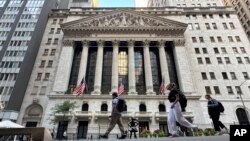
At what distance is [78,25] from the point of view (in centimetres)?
5047

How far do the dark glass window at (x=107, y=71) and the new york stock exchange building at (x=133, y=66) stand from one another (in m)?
0.21

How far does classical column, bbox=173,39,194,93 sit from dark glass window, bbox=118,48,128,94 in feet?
35.3

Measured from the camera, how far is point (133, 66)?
45.8m

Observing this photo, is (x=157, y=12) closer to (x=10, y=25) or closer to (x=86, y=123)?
(x=86, y=123)

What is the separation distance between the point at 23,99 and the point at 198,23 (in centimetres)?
4377

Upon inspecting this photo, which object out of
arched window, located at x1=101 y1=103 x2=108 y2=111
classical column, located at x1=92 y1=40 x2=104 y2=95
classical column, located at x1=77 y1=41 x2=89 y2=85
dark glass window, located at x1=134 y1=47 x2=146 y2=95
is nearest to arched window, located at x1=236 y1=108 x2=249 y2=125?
dark glass window, located at x1=134 y1=47 x2=146 y2=95

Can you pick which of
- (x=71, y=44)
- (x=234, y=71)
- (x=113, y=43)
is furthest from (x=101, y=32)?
(x=234, y=71)

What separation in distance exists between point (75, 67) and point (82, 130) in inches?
595

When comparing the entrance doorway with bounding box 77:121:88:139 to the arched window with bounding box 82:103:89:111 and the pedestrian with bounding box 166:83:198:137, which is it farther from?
the pedestrian with bounding box 166:83:198:137

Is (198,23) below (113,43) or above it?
above

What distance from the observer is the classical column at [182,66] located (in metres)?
42.8

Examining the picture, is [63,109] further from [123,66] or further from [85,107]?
[123,66]

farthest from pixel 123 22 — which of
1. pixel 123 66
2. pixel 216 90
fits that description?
pixel 216 90

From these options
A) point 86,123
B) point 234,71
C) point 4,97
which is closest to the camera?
point 86,123
